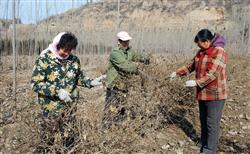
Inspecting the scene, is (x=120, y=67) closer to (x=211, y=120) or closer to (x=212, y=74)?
(x=212, y=74)

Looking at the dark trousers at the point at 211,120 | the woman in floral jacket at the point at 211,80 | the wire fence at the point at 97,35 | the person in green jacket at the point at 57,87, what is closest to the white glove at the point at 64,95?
the person in green jacket at the point at 57,87

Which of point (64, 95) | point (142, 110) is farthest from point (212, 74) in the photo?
point (64, 95)

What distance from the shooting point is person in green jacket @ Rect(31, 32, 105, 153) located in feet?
10.3

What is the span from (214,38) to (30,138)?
2102 millimetres

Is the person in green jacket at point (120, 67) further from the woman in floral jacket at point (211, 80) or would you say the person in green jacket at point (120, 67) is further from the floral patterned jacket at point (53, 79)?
the floral patterned jacket at point (53, 79)

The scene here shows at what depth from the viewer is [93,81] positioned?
3.53m

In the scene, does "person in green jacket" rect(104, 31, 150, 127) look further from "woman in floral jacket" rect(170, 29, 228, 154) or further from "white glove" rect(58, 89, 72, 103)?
"white glove" rect(58, 89, 72, 103)

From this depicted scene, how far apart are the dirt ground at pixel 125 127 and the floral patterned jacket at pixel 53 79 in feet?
0.50

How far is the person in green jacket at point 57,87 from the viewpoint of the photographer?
3.13 meters

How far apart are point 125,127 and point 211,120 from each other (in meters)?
1.23

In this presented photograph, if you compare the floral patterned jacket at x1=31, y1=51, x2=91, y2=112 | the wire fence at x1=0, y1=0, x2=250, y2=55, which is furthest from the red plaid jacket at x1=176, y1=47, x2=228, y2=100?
the wire fence at x1=0, y1=0, x2=250, y2=55

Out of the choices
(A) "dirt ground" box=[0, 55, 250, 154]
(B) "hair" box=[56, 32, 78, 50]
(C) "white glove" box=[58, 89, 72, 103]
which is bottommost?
(A) "dirt ground" box=[0, 55, 250, 154]

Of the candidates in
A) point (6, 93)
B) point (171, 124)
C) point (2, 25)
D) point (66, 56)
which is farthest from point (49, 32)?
point (66, 56)

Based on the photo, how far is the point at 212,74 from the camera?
4.07 meters
